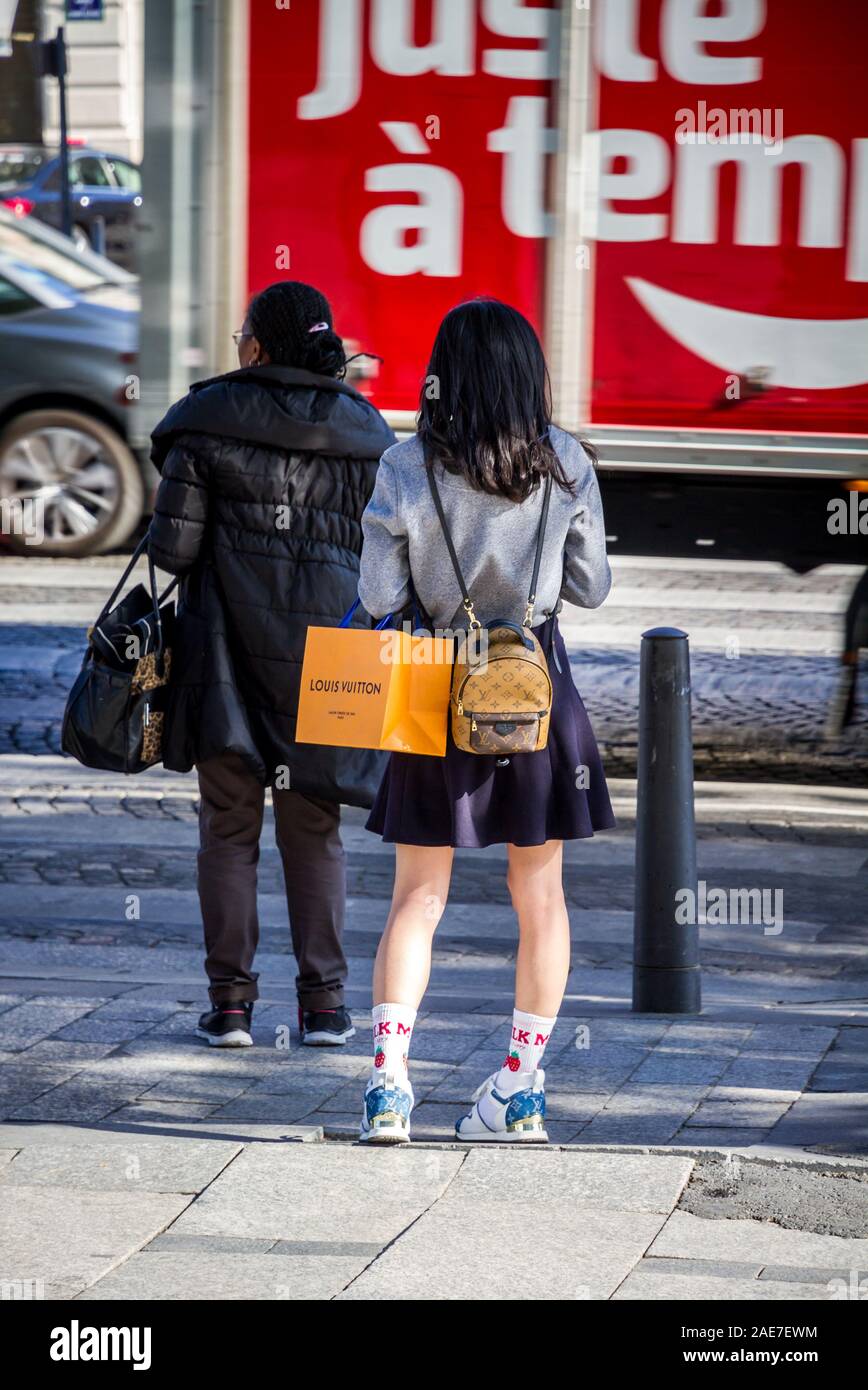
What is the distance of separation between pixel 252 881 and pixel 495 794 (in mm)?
1116

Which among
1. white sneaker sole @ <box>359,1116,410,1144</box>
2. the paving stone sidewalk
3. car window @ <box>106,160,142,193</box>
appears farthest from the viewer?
car window @ <box>106,160,142,193</box>

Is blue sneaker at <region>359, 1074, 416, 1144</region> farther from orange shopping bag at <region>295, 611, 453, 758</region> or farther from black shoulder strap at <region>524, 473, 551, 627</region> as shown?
black shoulder strap at <region>524, 473, 551, 627</region>

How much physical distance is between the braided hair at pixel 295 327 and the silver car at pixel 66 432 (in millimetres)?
7581

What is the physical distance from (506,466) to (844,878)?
341 centimetres

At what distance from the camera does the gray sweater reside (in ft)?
13.2

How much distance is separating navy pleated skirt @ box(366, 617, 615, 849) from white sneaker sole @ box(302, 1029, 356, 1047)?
3.36 feet

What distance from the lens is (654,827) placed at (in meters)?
5.37

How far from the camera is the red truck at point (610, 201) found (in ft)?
26.4

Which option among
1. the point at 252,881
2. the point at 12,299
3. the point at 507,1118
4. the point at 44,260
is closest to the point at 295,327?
the point at 252,881

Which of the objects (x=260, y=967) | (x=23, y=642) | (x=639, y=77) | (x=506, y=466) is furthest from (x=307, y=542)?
(x=23, y=642)

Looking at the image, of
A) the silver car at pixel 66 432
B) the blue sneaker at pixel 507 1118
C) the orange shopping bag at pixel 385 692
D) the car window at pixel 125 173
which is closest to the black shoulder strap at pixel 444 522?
the orange shopping bag at pixel 385 692

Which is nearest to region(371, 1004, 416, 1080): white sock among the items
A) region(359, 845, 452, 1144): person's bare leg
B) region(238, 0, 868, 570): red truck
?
region(359, 845, 452, 1144): person's bare leg

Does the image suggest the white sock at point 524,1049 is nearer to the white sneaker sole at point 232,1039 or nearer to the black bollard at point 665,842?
Answer: the white sneaker sole at point 232,1039

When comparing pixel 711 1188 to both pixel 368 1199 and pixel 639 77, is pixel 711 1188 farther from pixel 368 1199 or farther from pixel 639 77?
pixel 639 77
